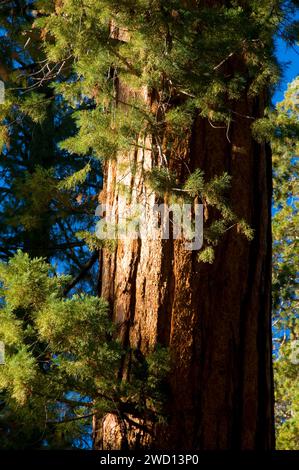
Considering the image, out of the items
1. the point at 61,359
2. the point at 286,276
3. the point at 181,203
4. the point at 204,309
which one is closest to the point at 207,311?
the point at 204,309

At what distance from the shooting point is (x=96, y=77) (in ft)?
11.5

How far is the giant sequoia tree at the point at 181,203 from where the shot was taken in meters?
3.33

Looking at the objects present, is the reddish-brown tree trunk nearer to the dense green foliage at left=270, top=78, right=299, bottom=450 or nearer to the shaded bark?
the shaded bark

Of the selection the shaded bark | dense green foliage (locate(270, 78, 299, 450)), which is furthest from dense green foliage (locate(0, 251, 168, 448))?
dense green foliage (locate(270, 78, 299, 450))

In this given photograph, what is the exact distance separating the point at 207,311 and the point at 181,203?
0.51m

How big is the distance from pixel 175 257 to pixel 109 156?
0.57 metres

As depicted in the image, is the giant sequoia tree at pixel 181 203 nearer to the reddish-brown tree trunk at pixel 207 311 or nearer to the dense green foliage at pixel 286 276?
the reddish-brown tree trunk at pixel 207 311

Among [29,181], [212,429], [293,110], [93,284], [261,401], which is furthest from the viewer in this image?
[293,110]

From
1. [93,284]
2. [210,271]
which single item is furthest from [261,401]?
[93,284]

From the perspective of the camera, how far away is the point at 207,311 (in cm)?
343

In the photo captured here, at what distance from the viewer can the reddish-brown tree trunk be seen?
3340 millimetres

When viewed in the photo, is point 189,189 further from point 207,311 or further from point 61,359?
point 61,359

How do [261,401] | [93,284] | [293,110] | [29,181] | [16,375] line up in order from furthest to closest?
1. [293,110]
2. [93,284]
3. [29,181]
4. [261,401]
5. [16,375]
